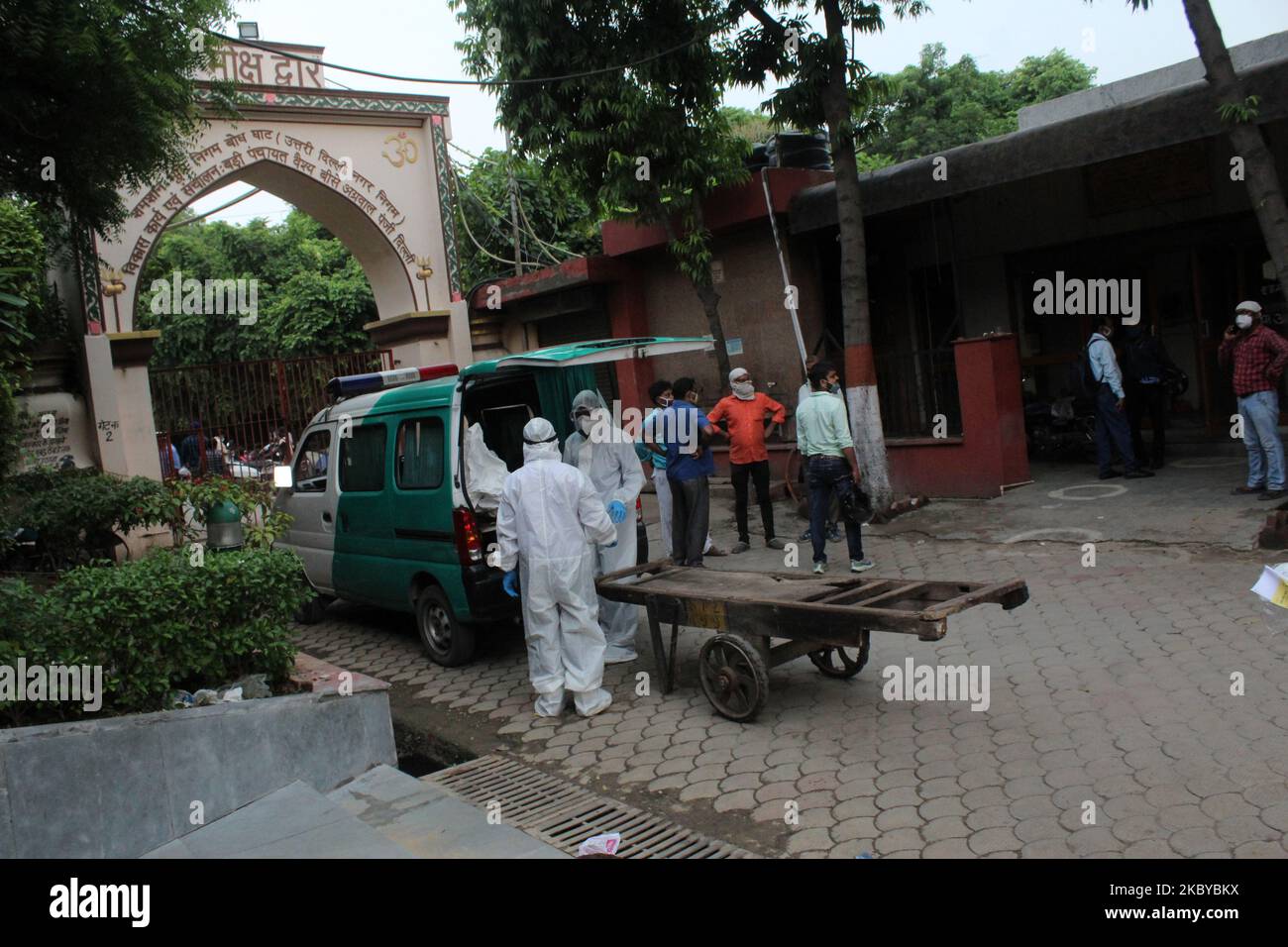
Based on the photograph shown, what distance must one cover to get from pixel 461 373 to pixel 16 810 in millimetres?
3612

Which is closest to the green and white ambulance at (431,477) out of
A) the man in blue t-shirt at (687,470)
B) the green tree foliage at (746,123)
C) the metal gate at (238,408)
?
the man in blue t-shirt at (687,470)

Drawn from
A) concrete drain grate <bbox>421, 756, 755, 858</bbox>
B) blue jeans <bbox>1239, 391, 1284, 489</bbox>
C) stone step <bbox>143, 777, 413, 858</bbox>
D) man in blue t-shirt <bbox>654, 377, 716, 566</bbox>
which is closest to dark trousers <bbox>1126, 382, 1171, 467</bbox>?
blue jeans <bbox>1239, 391, 1284, 489</bbox>

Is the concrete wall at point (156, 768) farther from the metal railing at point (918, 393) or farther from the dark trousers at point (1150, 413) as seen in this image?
the dark trousers at point (1150, 413)

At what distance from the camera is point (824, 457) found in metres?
8.55

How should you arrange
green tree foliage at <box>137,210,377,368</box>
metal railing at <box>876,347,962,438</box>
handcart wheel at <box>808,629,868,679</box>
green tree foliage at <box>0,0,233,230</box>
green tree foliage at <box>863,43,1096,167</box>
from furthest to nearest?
green tree foliage at <box>863,43,1096,167</box> < green tree foliage at <box>137,210,377,368</box> < metal railing at <box>876,347,962,438</box> < green tree foliage at <box>0,0,233,230</box> < handcart wheel at <box>808,629,868,679</box>

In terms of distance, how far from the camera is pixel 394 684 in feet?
23.3

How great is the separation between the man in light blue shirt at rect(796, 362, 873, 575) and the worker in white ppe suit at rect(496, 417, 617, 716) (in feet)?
9.53

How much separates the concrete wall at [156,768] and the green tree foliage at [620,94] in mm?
7636

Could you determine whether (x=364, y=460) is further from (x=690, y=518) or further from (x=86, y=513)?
(x=690, y=518)

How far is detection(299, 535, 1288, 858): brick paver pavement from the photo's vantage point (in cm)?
400

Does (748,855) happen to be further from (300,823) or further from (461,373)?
(461,373)

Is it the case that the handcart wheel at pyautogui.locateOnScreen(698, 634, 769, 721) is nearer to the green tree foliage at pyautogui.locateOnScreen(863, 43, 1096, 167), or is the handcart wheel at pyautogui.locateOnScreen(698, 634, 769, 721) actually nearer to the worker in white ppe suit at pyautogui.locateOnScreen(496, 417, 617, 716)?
the worker in white ppe suit at pyautogui.locateOnScreen(496, 417, 617, 716)

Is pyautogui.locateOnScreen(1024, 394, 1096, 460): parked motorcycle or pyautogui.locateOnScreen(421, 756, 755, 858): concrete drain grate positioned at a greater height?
pyautogui.locateOnScreen(1024, 394, 1096, 460): parked motorcycle

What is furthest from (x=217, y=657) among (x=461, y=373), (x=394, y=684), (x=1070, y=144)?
(x=1070, y=144)
